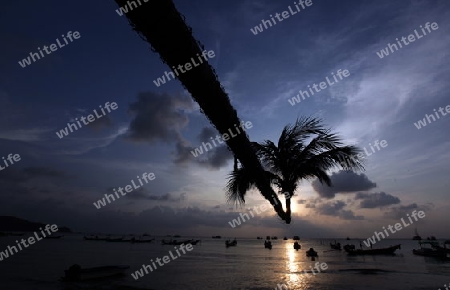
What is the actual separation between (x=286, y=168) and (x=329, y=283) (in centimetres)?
2071

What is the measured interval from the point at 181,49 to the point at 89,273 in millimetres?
27638

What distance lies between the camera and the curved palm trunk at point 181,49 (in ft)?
6.64

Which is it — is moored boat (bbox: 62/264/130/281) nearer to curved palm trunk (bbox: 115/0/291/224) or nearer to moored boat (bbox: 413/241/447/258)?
curved palm trunk (bbox: 115/0/291/224)

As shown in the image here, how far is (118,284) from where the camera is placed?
858 inches

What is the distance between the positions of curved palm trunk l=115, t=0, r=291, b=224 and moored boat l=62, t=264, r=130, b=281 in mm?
25294

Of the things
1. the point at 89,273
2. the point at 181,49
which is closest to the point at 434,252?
the point at 89,273

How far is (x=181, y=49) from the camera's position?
228 centimetres

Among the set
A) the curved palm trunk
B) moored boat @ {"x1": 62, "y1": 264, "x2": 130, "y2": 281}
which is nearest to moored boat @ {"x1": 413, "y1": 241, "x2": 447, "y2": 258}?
moored boat @ {"x1": 62, "y1": 264, "x2": 130, "y2": 281}

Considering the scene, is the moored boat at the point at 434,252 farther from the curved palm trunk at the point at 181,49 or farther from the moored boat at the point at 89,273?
the curved palm trunk at the point at 181,49

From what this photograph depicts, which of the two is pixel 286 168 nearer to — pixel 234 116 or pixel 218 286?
pixel 234 116

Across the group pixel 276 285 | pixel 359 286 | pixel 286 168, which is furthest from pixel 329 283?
pixel 286 168

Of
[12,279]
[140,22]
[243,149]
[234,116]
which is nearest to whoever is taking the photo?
[140,22]

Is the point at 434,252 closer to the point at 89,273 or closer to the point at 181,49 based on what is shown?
the point at 89,273

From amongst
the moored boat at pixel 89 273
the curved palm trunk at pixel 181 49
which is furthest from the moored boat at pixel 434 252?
the curved palm trunk at pixel 181 49
